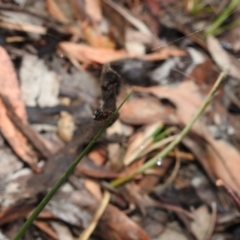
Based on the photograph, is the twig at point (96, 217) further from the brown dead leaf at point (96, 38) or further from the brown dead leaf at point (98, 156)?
the brown dead leaf at point (96, 38)

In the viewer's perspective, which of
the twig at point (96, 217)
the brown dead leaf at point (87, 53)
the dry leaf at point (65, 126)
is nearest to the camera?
the twig at point (96, 217)

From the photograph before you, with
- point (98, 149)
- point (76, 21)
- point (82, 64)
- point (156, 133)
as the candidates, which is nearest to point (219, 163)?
point (156, 133)

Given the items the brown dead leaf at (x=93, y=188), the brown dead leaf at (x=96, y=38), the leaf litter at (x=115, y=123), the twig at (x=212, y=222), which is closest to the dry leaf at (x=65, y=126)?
the leaf litter at (x=115, y=123)

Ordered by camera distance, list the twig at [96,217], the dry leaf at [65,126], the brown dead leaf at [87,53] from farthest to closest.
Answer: the brown dead leaf at [87,53]
the dry leaf at [65,126]
the twig at [96,217]

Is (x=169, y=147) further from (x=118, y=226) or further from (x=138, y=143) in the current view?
(x=118, y=226)

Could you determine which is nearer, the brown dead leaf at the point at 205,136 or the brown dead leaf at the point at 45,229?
the brown dead leaf at the point at 45,229

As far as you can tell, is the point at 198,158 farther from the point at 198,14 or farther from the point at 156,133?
the point at 198,14

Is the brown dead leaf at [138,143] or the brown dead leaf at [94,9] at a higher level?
the brown dead leaf at [94,9]
